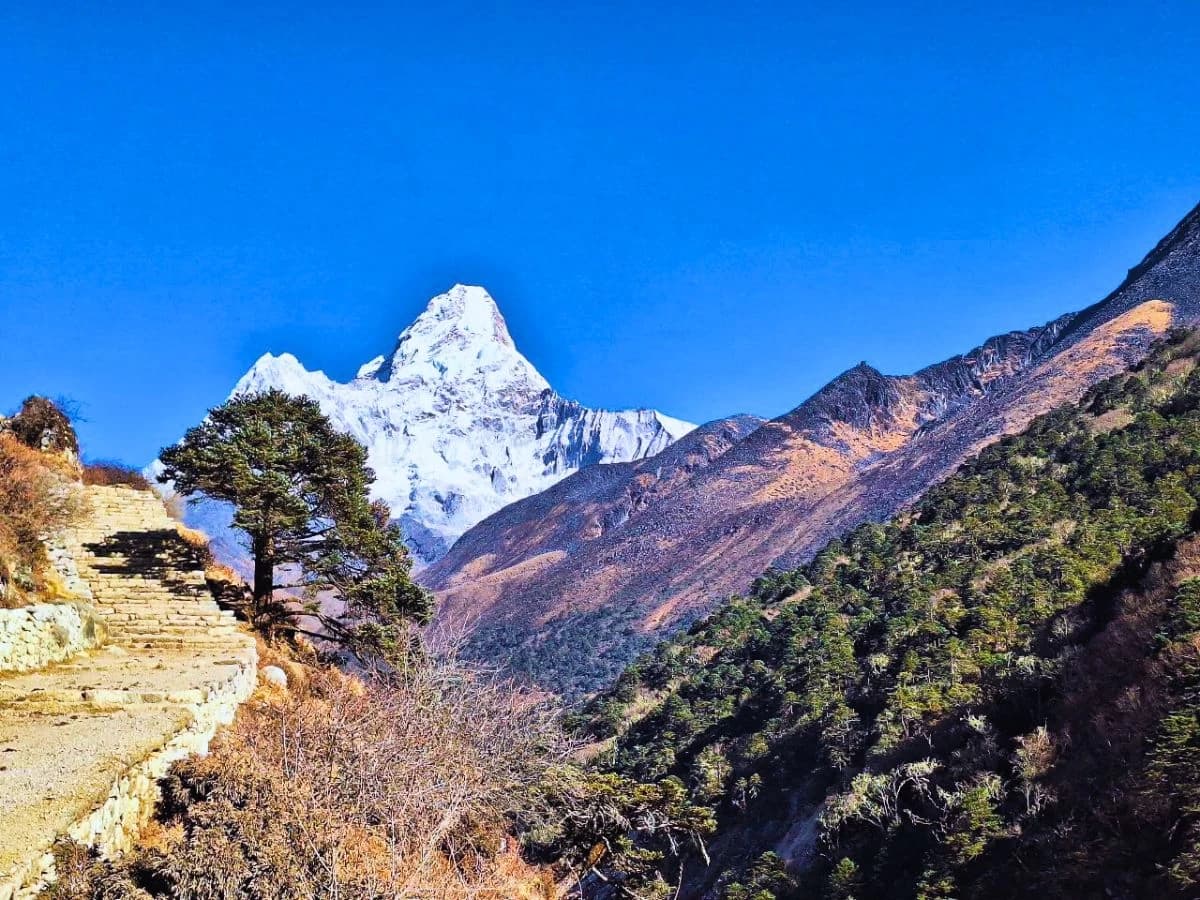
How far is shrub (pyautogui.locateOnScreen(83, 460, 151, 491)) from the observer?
1958 cm

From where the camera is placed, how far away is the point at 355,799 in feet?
20.4

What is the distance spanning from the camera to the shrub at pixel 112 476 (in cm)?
1958

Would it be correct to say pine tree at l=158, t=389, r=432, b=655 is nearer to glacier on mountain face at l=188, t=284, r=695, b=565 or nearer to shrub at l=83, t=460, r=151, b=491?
shrub at l=83, t=460, r=151, b=491

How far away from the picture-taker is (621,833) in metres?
10.9

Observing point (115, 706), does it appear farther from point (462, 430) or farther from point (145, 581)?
point (462, 430)

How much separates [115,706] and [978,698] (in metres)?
13.1

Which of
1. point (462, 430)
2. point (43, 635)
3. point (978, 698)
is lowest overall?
point (978, 698)

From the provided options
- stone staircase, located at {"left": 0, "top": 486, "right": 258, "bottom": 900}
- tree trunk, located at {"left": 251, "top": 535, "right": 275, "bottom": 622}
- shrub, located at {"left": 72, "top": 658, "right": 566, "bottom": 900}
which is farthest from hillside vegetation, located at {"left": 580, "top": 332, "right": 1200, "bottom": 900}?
tree trunk, located at {"left": 251, "top": 535, "right": 275, "bottom": 622}

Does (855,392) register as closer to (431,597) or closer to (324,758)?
(431,597)

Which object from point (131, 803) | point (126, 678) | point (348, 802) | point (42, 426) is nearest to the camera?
point (131, 803)

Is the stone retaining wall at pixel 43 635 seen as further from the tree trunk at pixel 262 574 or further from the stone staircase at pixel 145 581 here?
the tree trunk at pixel 262 574

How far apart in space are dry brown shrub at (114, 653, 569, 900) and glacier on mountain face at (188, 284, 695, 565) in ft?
421

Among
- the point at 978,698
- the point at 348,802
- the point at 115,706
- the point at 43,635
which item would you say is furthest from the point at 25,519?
the point at 978,698

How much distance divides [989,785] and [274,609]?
11243 millimetres
